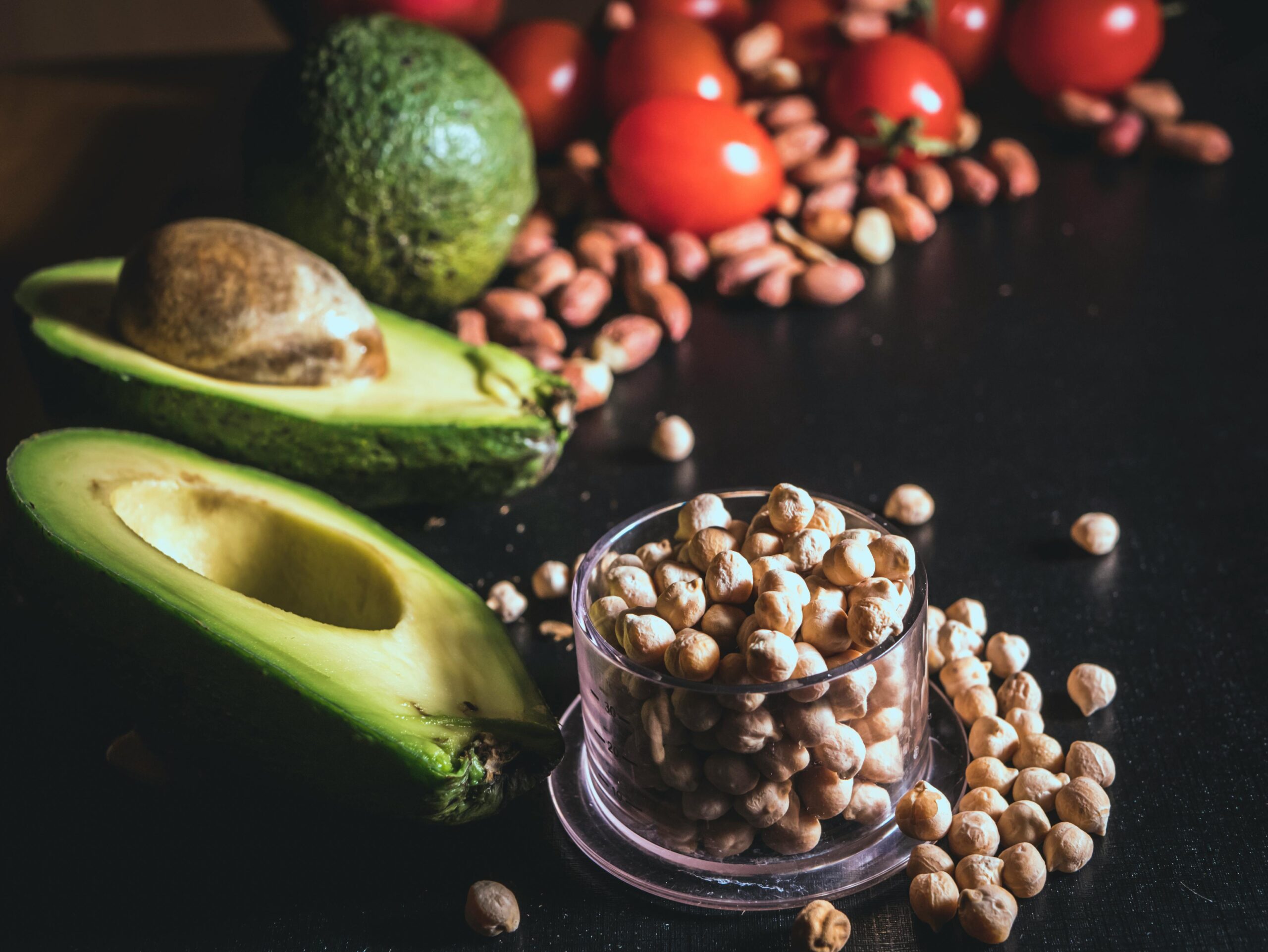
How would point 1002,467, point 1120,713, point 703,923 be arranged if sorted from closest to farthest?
point 703,923 < point 1120,713 < point 1002,467

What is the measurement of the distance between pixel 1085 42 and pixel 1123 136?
131 millimetres

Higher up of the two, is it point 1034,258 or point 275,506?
point 275,506

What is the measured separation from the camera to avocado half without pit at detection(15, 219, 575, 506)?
2.64 ft

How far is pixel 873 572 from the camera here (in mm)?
583

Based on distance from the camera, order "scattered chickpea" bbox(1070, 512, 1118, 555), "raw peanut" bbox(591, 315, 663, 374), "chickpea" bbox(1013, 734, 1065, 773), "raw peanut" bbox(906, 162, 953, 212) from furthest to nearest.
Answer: "raw peanut" bbox(906, 162, 953, 212)
"raw peanut" bbox(591, 315, 663, 374)
"scattered chickpea" bbox(1070, 512, 1118, 555)
"chickpea" bbox(1013, 734, 1065, 773)

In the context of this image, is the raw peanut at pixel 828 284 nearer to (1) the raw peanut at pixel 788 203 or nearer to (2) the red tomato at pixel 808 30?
(1) the raw peanut at pixel 788 203

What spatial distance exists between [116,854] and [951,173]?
1.04 metres

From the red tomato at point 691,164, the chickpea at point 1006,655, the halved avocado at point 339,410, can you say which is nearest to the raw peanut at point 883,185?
the red tomato at point 691,164

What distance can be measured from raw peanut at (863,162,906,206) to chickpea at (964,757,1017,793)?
0.74 m

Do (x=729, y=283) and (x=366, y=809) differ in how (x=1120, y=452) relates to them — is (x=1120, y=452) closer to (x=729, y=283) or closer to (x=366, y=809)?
(x=729, y=283)

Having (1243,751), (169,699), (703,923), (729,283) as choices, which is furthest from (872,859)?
(729,283)

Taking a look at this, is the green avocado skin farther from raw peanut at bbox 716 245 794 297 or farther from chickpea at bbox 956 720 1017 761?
chickpea at bbox 956 720 1017 761

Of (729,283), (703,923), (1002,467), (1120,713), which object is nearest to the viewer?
(703,923)

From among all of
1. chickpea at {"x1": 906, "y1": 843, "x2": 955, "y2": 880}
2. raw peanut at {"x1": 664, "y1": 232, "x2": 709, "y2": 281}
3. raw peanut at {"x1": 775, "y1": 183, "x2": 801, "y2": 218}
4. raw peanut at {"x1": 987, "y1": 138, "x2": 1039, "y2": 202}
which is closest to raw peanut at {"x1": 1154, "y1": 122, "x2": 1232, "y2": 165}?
raw peanut at {"x1": 987, "y1": 138, "x2": 1039, "y2": 202}
